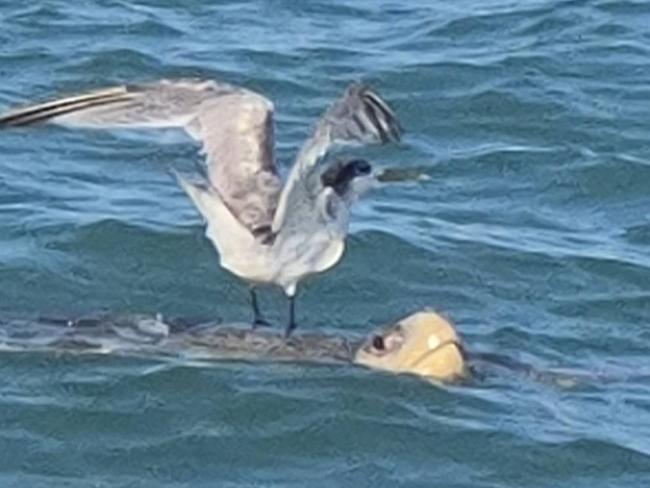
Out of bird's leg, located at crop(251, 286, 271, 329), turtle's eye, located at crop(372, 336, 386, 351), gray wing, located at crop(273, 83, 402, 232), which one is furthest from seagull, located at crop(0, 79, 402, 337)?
turtle's eye, located at crop(372, 336, 386, 351)

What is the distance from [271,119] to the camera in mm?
10078

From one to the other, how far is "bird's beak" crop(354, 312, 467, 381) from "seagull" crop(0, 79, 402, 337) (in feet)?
1.07

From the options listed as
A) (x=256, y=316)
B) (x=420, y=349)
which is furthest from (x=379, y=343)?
(x=256, y=316)

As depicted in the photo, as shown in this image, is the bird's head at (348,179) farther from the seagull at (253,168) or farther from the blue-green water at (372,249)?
the blue-green water at (372,249)

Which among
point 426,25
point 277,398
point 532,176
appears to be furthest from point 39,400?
point 426,25

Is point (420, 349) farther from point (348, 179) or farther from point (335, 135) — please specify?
point (335, 135)

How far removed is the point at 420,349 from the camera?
9688 mm

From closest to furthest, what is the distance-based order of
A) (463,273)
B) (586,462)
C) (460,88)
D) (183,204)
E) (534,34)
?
(586,462)
(463,273)
(183,204)
(460,88)
(534,34)

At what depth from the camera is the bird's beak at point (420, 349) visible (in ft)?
31.8

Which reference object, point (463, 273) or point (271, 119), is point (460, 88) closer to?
point (463, 273)

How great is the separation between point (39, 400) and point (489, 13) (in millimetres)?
6554

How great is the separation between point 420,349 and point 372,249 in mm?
1953

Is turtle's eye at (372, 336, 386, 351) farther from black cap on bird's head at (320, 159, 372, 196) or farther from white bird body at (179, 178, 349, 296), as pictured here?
black cap on bird's head at (320, 159, 372, 196)

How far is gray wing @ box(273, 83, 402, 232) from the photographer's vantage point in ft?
30.3
